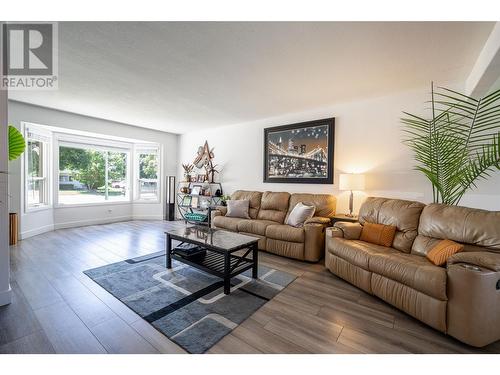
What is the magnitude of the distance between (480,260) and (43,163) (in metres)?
6.78

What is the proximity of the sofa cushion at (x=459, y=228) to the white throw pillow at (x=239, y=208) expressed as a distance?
259 centimetres

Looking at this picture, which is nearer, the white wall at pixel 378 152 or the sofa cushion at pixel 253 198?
the white wall at pixel 378 152

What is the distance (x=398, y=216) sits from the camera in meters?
2.69

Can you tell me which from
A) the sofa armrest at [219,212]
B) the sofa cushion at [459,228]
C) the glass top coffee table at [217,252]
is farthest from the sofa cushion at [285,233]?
the sofa cushion at [459,228]

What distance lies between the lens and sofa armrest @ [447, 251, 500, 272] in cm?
159

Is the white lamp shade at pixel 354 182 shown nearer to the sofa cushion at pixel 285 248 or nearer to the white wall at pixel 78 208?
the sofa cushion at pixel 285 248

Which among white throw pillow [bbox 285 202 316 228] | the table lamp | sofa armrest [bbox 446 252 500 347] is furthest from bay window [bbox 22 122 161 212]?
sofa armrest [bbox 446 252 500 347]

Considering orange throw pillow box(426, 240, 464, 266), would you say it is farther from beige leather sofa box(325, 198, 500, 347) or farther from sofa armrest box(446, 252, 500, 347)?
sofa armrest box(446, 252, 500, 347)

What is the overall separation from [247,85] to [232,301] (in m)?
2.60

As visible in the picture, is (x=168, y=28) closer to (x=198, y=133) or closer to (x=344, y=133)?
(x=344, y=133)

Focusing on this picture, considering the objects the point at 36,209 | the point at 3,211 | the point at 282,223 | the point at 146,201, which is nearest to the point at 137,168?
the point at 146,201

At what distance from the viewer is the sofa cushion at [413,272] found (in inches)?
67.3

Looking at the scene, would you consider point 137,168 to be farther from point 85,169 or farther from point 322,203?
point 322,203
